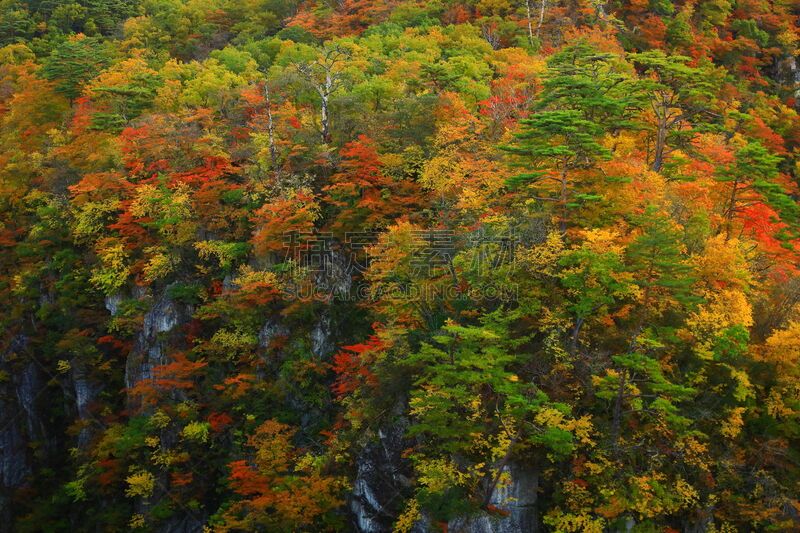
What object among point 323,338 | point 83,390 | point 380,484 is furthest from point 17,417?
point 380,484

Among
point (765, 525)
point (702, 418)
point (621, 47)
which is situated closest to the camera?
point (765, 525)

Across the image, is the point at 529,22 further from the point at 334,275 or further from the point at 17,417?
the point at 17,417

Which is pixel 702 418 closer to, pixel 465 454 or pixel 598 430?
pixel 598 430

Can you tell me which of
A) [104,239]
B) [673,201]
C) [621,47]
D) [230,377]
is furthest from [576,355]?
[621,47]

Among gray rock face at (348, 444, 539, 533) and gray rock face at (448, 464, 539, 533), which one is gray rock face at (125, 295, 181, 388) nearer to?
gray rock face at (348, 444, 539, 533)

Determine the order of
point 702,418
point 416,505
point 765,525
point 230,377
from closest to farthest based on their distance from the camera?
point 765,525, point 702,418, point 416,505, point 230,377

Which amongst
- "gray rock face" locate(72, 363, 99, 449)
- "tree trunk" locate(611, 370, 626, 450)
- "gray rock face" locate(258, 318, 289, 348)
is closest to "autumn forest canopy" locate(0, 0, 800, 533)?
"tree trunk" locate(611, 370, 626, 450)

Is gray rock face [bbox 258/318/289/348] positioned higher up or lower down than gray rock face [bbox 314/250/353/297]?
lower down

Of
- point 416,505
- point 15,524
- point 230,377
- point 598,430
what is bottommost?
point 15,524
